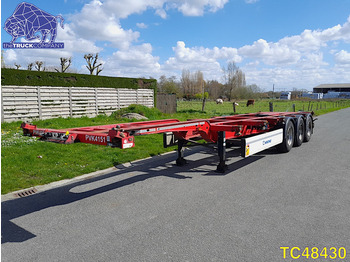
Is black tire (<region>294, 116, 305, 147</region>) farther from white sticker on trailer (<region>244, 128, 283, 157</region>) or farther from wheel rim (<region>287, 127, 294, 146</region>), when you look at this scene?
white sticker on trailer (<region>244, 128, 283, 157</region>)

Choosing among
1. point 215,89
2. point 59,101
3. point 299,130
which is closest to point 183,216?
point 299,130

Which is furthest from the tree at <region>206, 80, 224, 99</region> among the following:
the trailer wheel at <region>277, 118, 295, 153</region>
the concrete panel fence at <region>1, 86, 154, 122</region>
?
the trailer wheel at <region>277, 118, 295, 153</region>

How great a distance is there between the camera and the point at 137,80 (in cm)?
2019

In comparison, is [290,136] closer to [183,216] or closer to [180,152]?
[180,152]

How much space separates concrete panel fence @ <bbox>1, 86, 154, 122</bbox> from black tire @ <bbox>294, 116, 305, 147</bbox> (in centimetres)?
1186

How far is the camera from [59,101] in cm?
1538

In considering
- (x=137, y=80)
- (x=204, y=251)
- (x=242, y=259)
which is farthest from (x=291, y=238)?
(x=137, y=80)

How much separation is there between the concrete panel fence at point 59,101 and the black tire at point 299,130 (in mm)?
11860

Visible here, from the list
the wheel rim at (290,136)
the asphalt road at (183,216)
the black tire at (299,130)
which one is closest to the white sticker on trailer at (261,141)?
the asphalt road at (183,216)

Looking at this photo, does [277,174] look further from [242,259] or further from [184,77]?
[184,77]

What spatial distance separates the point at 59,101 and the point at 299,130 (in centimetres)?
1224

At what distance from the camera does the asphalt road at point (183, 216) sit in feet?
10.5

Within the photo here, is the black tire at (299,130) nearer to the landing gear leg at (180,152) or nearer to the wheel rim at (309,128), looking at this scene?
the wheel rim at (309,128)

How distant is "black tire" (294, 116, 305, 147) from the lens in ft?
A: 30.2
